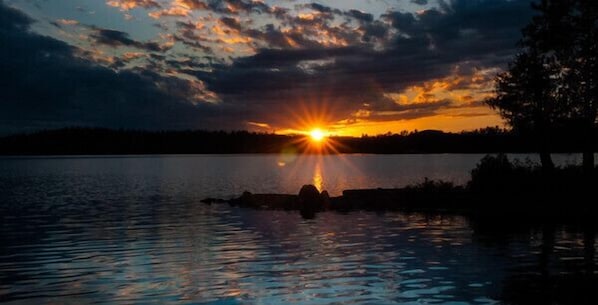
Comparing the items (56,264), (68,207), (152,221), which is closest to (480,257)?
(56,264)

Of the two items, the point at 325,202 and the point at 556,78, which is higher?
the point at 556,78

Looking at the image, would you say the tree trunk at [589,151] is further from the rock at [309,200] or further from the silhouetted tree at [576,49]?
the rock at [309,200]

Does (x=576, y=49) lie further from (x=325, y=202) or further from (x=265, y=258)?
(x=265, y=258)

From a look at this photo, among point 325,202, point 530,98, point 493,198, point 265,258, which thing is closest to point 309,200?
point 325,202

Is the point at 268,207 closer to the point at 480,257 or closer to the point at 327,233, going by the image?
the point at 327,233

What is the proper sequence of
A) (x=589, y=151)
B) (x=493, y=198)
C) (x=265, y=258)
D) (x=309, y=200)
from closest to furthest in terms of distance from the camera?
1. (x=265, y=258)
2. (x=493, y=198)
3. (x=589, y=151)
4. (x=309, y=200)

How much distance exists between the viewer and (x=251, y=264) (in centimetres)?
2470

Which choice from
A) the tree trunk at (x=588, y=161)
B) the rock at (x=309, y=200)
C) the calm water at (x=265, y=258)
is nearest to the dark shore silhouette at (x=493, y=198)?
the rock at (x=309, y=200)

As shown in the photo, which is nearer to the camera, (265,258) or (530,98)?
(265,258)

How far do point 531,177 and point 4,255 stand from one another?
35.5 meters

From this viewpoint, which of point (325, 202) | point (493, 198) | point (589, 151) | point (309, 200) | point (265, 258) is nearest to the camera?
point (265, 258)

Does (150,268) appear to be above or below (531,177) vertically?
below

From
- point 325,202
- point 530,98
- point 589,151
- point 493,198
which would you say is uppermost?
point 530,98

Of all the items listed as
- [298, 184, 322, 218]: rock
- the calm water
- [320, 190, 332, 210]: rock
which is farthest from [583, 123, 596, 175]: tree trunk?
[298, 184, 322, 218]: rock
